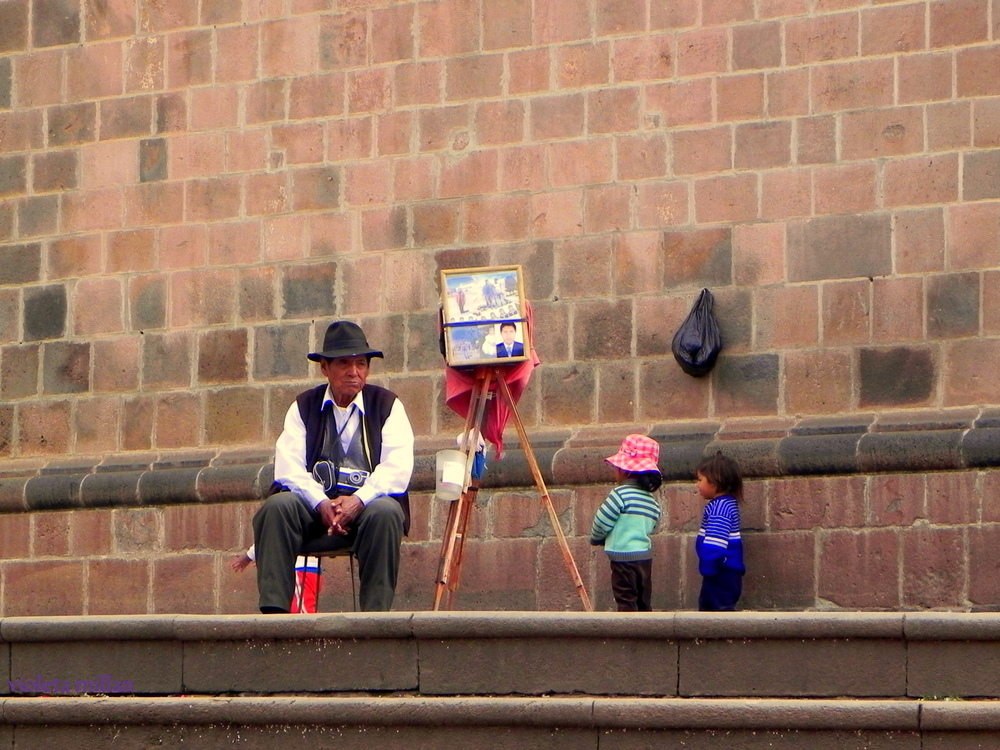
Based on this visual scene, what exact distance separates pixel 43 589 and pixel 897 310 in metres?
5.17

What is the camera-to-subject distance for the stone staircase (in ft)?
21.8

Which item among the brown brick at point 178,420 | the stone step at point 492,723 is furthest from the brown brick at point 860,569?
the brown brick at point 178,420

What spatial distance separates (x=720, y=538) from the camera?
31.1ft

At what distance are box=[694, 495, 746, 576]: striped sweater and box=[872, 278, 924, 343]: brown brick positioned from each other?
1.21m

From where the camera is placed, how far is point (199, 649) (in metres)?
7.47

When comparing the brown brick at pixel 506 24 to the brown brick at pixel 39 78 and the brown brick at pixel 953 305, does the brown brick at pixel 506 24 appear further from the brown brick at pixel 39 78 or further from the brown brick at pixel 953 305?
the brown brick at pixel 39 78

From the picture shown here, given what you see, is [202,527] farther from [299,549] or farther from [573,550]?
[299,549]

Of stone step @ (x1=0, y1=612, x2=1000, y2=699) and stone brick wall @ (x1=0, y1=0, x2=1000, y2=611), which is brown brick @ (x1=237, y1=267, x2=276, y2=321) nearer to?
stone brick wall @ (x1=0, y1=0, x2=1000, y2=611)

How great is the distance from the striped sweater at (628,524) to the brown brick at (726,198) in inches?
69.4

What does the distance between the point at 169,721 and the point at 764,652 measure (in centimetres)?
217

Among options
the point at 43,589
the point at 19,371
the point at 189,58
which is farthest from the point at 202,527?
the point at 189,58

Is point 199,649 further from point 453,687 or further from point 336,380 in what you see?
point 336,380

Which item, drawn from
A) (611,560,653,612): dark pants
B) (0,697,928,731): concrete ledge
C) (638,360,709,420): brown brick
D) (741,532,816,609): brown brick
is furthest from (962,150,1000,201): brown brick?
(0,697,928,731): concrete ledge

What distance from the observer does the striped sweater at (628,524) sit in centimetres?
928
